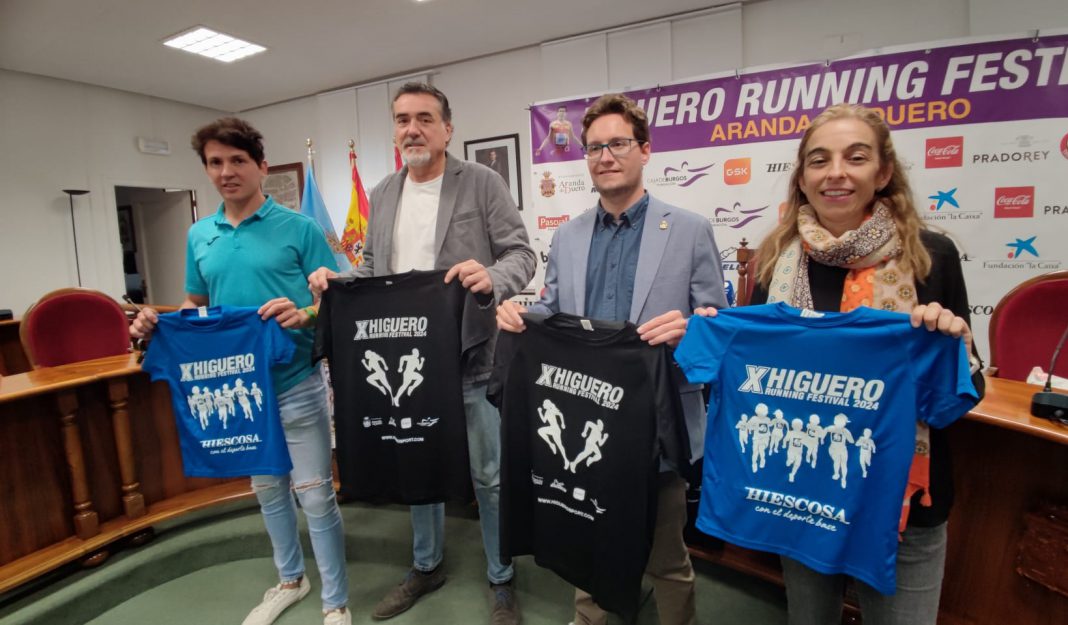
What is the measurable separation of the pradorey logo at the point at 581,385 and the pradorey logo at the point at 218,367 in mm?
1096

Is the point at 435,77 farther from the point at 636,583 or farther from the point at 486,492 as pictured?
the point at 636,583

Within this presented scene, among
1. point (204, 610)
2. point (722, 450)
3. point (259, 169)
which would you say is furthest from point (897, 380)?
point (204, 610)

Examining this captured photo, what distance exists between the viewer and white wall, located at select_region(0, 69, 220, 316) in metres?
5.75

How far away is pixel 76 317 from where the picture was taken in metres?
3.25

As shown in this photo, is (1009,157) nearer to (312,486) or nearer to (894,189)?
(894,189)

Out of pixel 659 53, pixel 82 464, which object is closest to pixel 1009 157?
pixel 659 53

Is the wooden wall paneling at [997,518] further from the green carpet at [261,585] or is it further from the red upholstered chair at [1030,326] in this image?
the red upholstered chair at [1030,326]

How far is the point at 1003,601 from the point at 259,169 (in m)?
3.02

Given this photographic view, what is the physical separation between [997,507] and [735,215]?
2.62 metres

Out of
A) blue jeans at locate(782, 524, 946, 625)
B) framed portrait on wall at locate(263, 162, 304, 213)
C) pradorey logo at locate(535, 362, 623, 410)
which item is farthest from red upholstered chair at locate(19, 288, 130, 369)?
framed portrait on wall at locate(263, 162, 304, 213)

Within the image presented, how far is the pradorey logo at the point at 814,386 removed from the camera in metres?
1.16

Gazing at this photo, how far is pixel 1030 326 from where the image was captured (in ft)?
7.39

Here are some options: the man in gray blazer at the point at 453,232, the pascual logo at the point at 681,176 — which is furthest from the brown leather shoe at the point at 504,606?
the pascual logo at the point at 681,176

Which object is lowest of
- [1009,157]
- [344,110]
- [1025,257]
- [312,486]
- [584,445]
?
[312,486]
